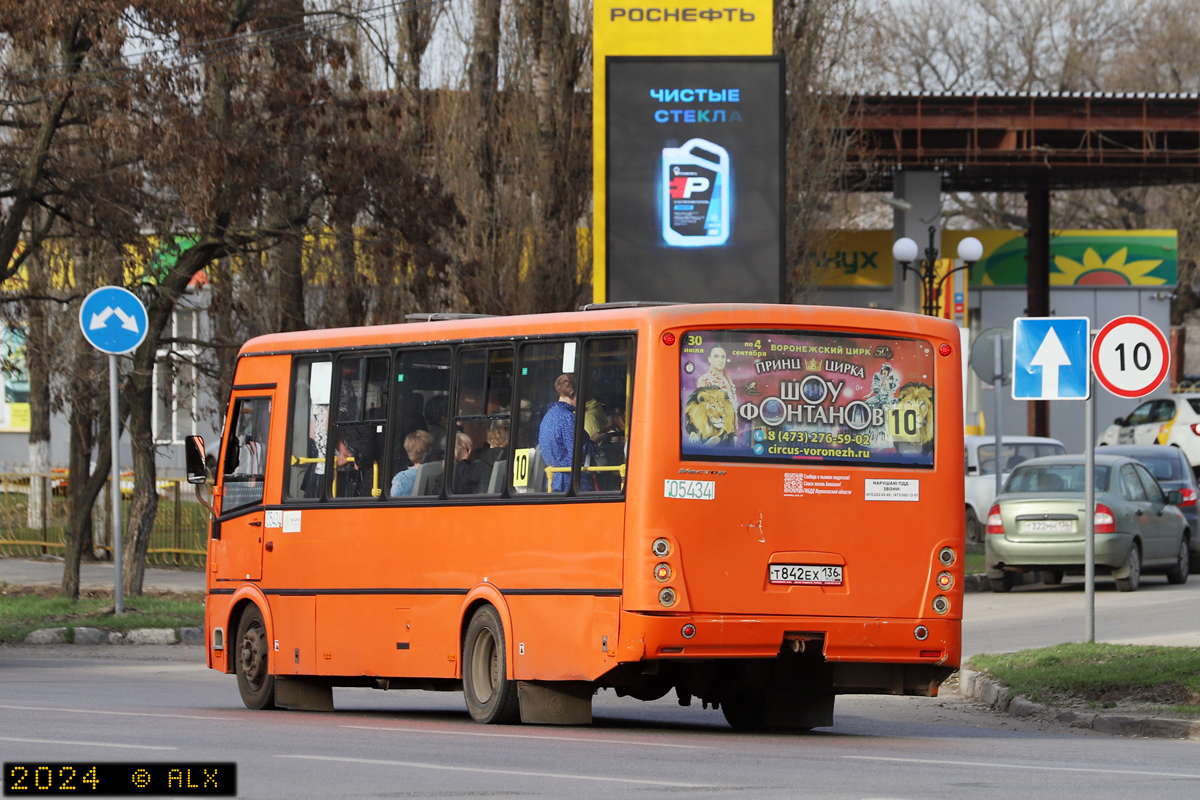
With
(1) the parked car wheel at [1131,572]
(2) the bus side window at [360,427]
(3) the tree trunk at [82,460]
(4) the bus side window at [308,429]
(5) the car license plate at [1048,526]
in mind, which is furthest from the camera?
(1) the parked car wheel at [1131,572]

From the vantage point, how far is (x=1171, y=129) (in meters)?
43.5

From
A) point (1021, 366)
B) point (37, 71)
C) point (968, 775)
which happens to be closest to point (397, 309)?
point (37, 71)

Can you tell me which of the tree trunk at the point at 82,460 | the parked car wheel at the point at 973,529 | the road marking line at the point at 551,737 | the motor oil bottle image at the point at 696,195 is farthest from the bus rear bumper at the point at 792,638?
the parked car wheel at the point at 973,529

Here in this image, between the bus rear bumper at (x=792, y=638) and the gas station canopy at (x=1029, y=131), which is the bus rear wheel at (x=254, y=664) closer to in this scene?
the bus rear bumper at (x=792, y=638)

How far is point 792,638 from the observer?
11328mm

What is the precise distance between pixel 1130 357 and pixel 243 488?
7152mm

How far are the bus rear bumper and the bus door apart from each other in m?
4.18

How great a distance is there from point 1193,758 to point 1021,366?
6.38 metres

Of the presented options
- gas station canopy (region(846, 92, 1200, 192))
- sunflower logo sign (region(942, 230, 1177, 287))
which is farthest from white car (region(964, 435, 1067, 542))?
sunflower logo sign (region(942, 230, 1177, 287))

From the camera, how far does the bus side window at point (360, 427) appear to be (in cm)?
1318

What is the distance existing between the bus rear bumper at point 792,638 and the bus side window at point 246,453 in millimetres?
4299

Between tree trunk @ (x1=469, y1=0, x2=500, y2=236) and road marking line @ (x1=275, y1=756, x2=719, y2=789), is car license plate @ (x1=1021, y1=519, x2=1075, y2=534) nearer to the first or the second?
tree trunk @ (x1=469, y1=0, x2=500, y2=236)

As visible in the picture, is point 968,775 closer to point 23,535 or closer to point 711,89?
point 711,89

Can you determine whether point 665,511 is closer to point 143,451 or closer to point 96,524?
point 143,451
